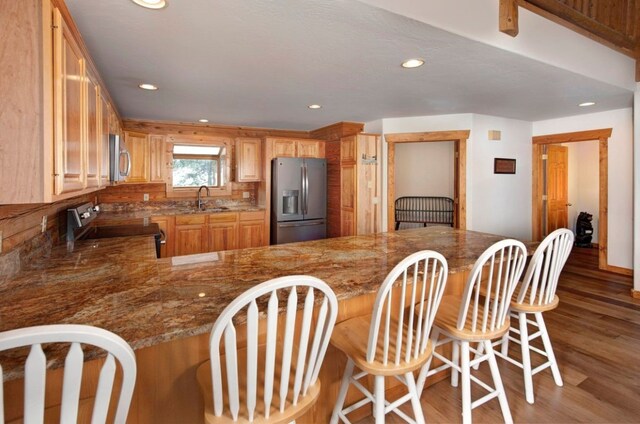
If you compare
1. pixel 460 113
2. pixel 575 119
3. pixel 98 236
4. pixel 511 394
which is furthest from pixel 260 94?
pixel 575 119

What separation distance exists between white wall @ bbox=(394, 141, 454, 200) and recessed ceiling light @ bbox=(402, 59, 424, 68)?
4.25 meters

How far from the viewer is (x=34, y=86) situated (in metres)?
1.19

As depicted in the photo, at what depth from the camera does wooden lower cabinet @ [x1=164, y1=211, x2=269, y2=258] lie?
4.50 meters

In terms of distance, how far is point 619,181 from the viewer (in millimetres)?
4391

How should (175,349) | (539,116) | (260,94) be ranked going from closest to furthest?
(175,349), (260,94), (539,116)

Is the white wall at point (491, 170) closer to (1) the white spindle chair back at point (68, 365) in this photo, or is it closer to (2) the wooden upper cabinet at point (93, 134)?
(2) the wooden upper cabinet at point (93, 134)

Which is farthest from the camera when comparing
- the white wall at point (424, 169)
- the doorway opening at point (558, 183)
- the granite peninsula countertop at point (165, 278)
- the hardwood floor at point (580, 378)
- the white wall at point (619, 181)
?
the white wall at point (424, 169)

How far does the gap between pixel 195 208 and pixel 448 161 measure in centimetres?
489

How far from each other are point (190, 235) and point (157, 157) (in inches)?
51.3

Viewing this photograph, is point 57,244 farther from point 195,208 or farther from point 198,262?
point 195,208

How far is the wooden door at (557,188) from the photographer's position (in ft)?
19.5

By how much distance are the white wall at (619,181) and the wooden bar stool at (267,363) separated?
5.14m

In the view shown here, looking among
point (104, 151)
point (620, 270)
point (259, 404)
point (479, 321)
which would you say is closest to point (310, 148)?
point (104, 151)

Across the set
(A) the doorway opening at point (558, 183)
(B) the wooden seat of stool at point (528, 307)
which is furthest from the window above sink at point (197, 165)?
(A) the doorway opening at point (558, 183)
